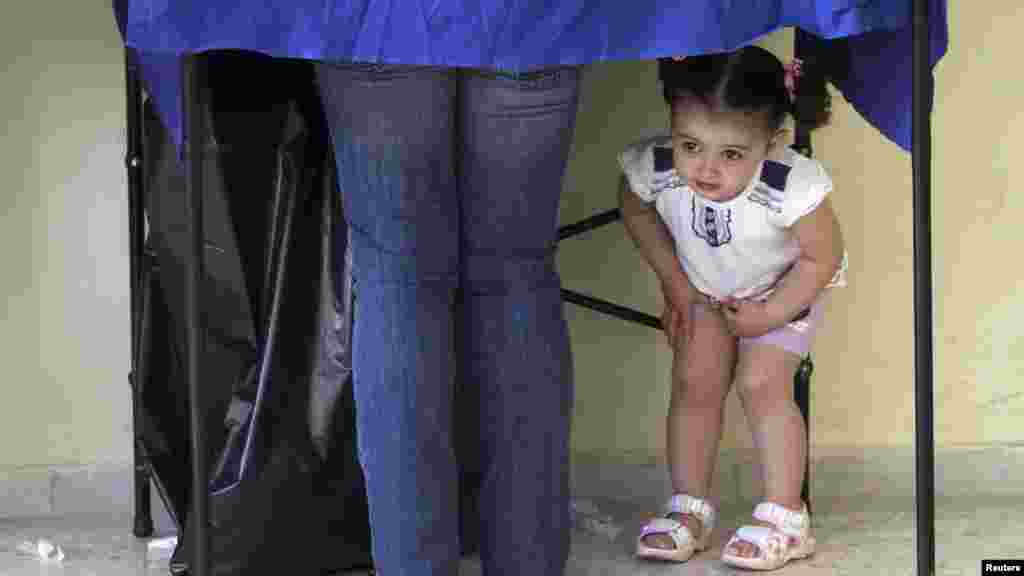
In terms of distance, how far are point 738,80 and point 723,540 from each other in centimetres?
67

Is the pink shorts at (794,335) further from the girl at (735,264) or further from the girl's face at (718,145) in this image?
the girl's face at (718,145)

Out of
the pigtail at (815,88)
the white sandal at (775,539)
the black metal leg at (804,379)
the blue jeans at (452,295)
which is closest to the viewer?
the blue jeans at (452,295)

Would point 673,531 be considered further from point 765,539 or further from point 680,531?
point 765,539

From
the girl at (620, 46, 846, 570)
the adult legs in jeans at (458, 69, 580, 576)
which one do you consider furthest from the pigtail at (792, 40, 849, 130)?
the adult legs in jeans at (458, 69, 580, 576)

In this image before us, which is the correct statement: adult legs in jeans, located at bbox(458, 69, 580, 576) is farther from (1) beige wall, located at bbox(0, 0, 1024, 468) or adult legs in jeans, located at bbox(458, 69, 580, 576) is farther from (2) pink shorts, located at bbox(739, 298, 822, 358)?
(1) beige wall, located at bbox(0, 0, 1024, 468)

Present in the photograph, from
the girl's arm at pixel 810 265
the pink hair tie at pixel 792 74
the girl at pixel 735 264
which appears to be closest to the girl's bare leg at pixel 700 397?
the girl at pixel 735 264

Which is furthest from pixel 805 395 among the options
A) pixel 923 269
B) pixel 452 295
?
pixel 452 295

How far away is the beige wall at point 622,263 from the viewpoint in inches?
96.0

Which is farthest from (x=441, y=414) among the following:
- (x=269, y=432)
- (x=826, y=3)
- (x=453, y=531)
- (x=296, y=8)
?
(x=826, y=3)

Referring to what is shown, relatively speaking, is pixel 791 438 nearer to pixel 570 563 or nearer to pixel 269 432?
pixel 570 563

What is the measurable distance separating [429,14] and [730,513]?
116 centimetres

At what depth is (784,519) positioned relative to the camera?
2285 millimetres

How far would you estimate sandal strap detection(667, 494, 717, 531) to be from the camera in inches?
91.5

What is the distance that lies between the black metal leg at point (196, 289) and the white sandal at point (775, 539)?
2.48 ft
